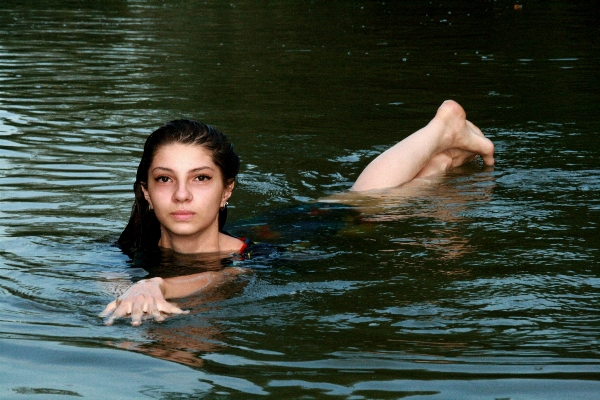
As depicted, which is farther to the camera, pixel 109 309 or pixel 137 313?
pixel 109 309

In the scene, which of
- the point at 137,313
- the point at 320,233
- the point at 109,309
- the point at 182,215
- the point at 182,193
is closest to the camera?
the point at 137,313

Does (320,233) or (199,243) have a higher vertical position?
(199,243)

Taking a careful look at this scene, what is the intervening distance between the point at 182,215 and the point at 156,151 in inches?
14.4

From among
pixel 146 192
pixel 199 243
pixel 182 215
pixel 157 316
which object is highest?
pixel 146 192

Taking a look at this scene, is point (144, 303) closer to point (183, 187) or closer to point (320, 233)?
point (183, 187)

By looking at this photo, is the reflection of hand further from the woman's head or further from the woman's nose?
the woman's head

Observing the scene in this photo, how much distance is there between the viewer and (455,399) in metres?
3.43

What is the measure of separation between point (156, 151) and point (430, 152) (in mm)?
2648

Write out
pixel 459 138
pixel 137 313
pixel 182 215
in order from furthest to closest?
1. pixel 459 138
2. pixel 182 215
3. pixel 137 313

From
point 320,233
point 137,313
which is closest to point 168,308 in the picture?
point 137,313

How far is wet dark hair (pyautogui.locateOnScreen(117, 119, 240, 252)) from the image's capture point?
507cm

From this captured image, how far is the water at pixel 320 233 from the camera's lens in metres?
3.75

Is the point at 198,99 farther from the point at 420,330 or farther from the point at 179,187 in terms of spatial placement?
the point at 420,330

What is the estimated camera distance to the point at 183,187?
4973 millimetres
